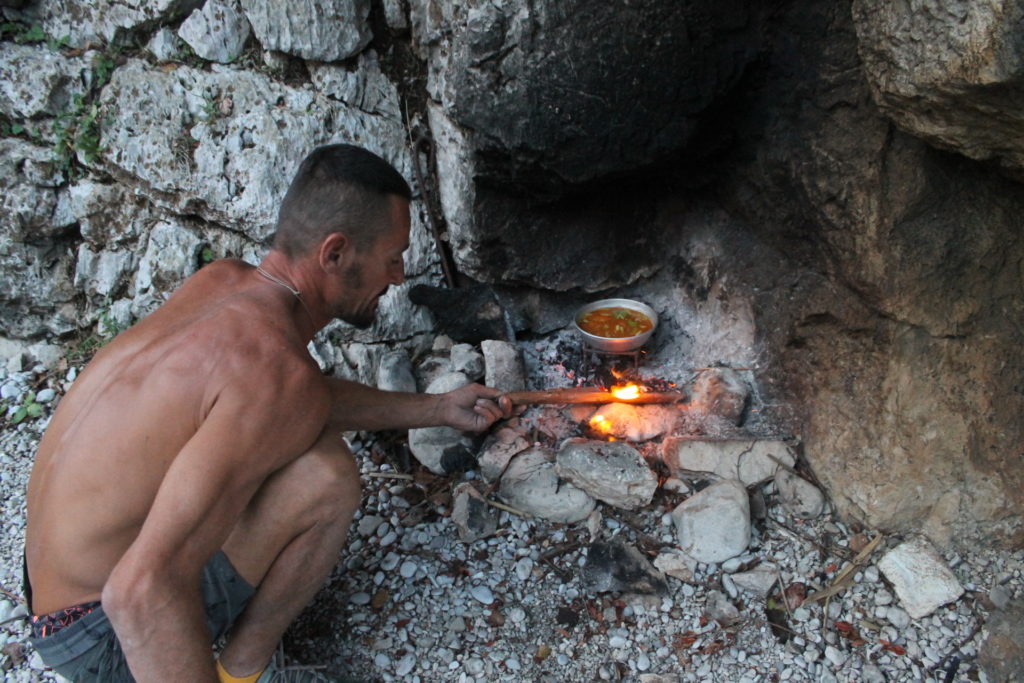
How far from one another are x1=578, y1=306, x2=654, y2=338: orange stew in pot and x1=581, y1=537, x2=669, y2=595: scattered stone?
48.2 inches

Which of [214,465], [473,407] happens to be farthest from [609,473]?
[214,465]

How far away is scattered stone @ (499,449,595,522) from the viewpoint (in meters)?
3.36

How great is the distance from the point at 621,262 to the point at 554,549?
5.77 feet

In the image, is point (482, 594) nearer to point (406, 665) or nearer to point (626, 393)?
point (406, 665)

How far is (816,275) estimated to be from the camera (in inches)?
136

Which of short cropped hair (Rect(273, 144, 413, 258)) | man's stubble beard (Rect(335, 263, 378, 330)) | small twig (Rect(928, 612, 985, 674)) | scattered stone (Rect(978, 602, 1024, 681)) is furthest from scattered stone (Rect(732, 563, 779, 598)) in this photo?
short cropped hair (Rect(273, 144, 413, 258))

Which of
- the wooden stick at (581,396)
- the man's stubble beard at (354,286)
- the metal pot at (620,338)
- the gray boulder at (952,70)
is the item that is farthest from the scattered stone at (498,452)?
the gray boulder at (952,70)

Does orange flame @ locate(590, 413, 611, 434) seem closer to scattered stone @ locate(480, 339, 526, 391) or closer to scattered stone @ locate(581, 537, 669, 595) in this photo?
scattered stone @ locate(480, 339, 526, 391)

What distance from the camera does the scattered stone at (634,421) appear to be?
368 centimetres

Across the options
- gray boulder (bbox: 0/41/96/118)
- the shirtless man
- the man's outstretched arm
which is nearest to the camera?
the shirtless man

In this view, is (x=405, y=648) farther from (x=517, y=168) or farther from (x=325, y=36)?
(x=325, y=36)

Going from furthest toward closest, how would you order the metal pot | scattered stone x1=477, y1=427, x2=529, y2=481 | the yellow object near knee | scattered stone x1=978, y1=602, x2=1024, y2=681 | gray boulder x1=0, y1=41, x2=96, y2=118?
gray boulder x1=0, y1=41, x2=96, y2=118 → the metal pot → scattered stone x1=477, y1=427, x2=529, y2=481 → scattered stone x1=978, y1=602, x2=1024, y2=681 → the yellow object near knee

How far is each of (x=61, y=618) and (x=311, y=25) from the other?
317 centimetres

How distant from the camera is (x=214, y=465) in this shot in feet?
6.47
